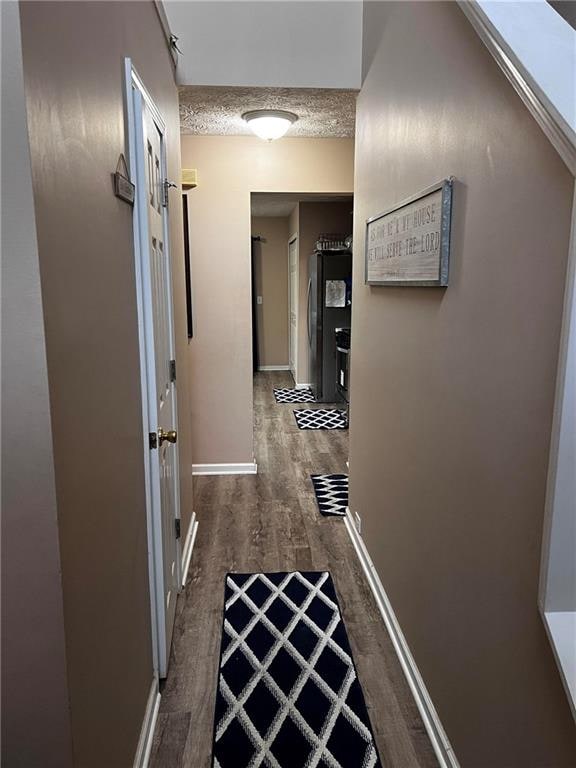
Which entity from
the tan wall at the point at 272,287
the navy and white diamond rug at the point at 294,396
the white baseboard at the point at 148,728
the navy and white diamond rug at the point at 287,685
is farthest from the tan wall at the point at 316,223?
the white baseboard at the point at 148,728

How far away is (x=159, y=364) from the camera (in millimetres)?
1897

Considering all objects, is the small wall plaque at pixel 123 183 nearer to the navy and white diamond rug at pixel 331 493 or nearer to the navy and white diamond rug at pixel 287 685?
the navy and white diamond rug at pixel 287 685

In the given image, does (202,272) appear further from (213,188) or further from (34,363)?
(34,363)

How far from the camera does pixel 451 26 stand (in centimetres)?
146

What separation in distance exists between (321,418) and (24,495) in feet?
16.1

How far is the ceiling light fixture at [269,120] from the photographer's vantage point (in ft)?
10.2

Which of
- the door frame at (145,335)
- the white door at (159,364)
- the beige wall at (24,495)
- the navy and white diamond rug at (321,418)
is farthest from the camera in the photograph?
the navy and white diamond rug at (321,418)

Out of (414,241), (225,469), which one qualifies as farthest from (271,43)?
(225,469)

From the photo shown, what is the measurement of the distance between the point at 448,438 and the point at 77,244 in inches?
43.9

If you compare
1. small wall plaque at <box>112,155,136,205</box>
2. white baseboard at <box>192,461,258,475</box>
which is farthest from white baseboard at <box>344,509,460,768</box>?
small wall plaque at <box>112,155,136,205</box>

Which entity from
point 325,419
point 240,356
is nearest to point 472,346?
point 240,356

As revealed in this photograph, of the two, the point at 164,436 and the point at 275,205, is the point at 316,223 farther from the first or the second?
the point at 164,436

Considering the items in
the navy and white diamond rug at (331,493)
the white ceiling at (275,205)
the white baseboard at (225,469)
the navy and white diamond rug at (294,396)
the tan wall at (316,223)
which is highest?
the white ceiling at (275,205)

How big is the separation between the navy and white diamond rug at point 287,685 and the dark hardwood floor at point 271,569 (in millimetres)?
49
